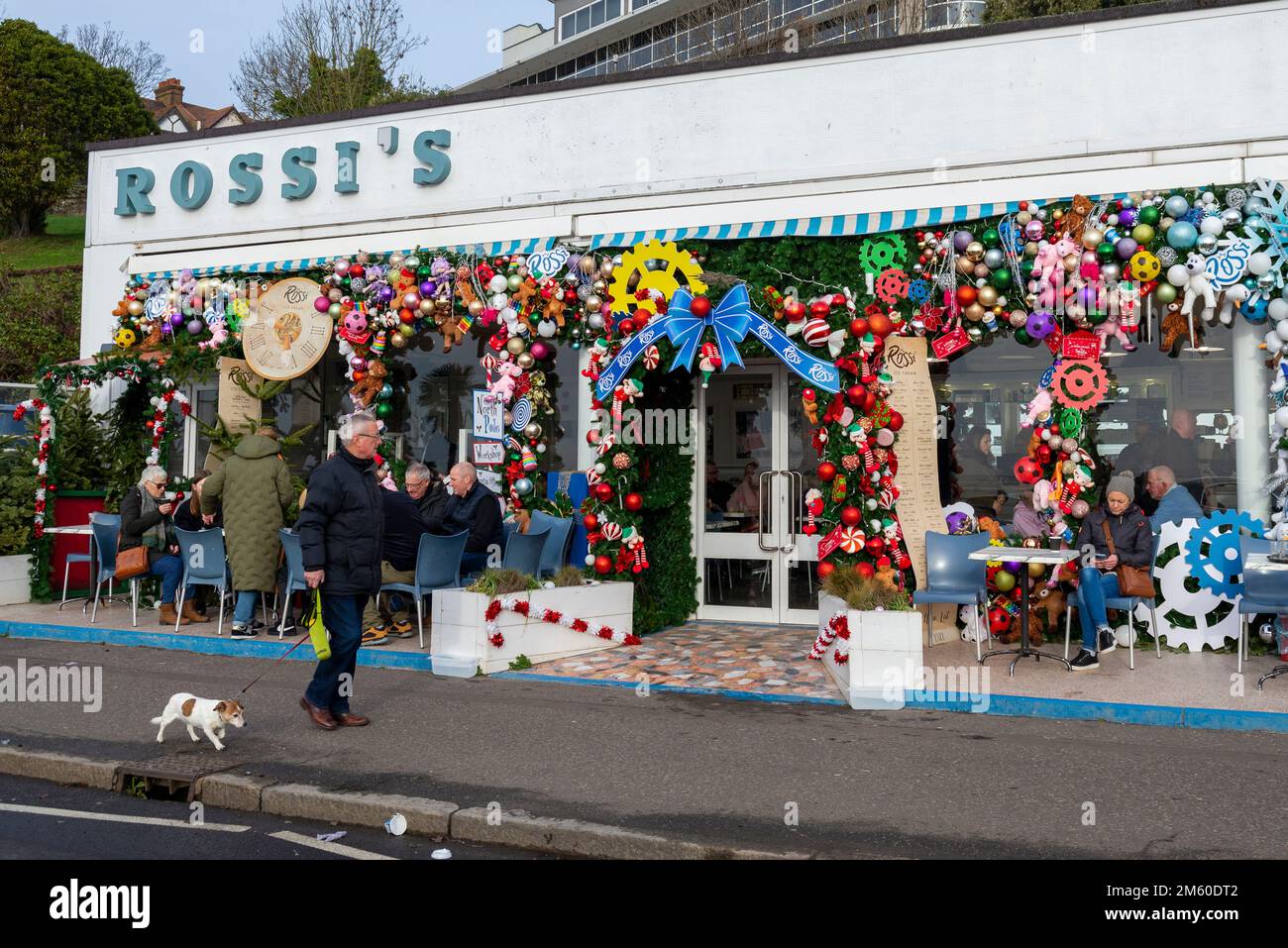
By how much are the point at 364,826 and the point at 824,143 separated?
8.05 m

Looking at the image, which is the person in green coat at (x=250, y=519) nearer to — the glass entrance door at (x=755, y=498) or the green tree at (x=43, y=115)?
the glass entrance door at (x=755, y=498)

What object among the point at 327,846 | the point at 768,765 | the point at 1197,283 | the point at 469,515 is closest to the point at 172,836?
the point at 327,846

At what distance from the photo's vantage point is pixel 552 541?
10.7 metres

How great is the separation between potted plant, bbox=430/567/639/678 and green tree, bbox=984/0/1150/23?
17.4 meters

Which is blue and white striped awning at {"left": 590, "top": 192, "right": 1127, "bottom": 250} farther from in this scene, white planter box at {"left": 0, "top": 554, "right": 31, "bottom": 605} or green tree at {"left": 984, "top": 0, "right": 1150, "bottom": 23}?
green tree at {"left": 984, "top": 0, "right": 1150, "bottom": 23}

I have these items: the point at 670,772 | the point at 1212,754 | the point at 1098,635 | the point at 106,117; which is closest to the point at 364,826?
the point at 670,772

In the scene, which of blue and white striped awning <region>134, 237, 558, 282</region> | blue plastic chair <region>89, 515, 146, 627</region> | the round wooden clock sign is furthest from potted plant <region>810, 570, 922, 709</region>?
blue plastic chair <region>89, 515, 146, 627</region>

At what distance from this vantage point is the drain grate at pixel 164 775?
5.85 meters

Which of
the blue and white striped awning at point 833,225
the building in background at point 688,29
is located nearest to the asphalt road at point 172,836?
the blue and white striped awning at point 833,225

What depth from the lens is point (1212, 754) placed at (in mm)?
6273

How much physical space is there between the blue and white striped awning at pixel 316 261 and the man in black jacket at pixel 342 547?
508cm

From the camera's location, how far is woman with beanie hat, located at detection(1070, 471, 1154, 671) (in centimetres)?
840
